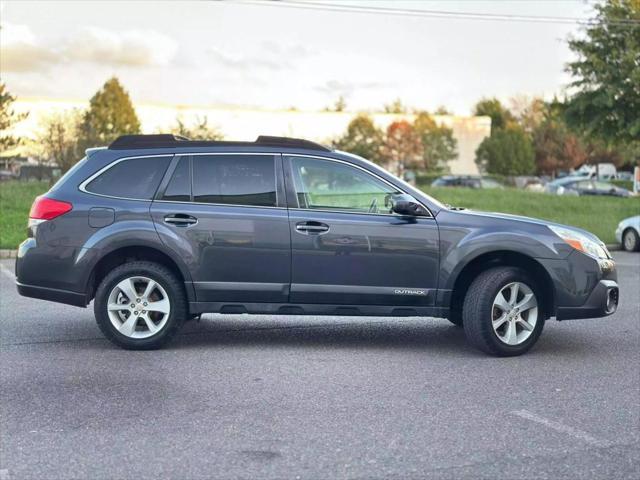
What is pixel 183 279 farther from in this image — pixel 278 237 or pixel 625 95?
pixel 625 95

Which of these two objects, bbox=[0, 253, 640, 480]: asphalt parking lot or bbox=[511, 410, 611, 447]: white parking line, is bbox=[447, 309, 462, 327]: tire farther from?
bbox=[511, 410, 611, 447]: white parking line

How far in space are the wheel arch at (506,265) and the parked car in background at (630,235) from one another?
14040 mm

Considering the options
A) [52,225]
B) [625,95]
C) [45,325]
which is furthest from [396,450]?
[625,95]

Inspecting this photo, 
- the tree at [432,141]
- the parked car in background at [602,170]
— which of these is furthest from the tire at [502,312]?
the tree at [432,141]

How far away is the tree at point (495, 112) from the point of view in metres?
101

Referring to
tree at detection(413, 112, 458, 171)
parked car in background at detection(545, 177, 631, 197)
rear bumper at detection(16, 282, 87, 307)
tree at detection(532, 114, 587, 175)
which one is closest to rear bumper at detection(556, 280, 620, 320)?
rear bumper at detection(16, 282, 87, 307)

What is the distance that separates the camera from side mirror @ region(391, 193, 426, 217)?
7469mm

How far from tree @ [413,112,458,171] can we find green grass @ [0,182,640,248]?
40.7m

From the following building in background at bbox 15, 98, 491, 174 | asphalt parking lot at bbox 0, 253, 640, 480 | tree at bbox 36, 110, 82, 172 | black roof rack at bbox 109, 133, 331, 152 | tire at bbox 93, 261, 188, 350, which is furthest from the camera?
building in background at bbox 15, 98, 491, 174

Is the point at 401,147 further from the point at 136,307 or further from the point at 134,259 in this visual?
the point at 136,307

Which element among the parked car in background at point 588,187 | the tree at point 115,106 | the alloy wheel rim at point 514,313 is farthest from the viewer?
the tree at point 115,106

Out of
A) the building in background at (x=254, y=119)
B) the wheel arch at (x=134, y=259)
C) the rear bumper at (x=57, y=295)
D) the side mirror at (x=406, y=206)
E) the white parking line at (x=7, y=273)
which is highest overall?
the building in background at (x=254, y=119)

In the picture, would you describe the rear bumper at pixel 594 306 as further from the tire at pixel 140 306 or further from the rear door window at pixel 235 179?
the tire at pixel 140 306

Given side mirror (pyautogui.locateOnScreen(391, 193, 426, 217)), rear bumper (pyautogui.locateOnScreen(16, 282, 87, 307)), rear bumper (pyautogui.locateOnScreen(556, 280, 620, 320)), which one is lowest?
rear bumper (pyautogui.locateOnScreen(556, 280, 620, 320))
